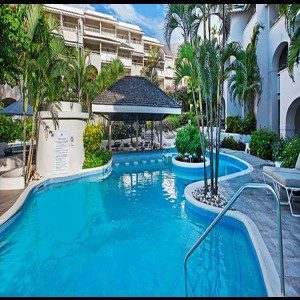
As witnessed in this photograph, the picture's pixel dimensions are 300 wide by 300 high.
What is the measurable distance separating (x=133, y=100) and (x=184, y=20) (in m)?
12.8

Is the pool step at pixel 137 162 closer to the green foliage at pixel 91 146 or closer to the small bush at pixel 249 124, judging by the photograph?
the green foliage at pixel 91 146

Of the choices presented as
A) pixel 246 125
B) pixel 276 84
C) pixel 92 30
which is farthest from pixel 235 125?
pixel 92 30

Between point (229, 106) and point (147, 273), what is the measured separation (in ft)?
80.2

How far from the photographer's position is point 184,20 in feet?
27.1

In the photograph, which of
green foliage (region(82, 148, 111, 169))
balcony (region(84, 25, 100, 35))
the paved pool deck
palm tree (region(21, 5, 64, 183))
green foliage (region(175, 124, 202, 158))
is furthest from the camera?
balcony (region(84, 25, 100, 35))

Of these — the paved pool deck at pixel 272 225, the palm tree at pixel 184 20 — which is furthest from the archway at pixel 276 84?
the palm tree at pixel 184 20

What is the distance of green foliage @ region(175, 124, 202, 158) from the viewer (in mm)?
14322

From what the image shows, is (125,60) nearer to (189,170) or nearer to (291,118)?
(189,170)

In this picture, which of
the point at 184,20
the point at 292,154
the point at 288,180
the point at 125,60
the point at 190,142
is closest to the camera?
the point at 288,180

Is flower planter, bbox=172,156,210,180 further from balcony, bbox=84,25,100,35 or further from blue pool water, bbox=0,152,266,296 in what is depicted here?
balcony, bbox=84,25,100,35

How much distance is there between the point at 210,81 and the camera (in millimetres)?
7301

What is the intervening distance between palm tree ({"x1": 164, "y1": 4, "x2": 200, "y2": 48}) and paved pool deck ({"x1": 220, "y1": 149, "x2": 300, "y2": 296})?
16.4 ft

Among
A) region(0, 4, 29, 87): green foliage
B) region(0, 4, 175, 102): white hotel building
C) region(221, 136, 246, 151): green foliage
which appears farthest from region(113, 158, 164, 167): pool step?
region(0, 4, 175, 102): white hotel building

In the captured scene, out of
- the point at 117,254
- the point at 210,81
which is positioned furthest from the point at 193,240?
the point at 210,81
